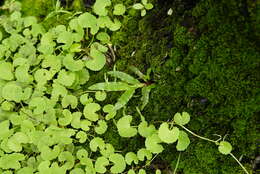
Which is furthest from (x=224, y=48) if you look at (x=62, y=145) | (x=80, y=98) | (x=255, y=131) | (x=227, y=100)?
(x=62, y=145)

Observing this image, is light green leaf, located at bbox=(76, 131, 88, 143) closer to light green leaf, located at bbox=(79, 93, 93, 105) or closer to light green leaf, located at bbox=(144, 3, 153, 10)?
light green leaf, located at bbox=(79, 93, 93, 105)

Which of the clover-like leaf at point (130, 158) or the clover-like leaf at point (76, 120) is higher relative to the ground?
the clover-like leaf at point (76, 120)

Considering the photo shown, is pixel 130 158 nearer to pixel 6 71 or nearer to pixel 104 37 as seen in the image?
pixel 104 37

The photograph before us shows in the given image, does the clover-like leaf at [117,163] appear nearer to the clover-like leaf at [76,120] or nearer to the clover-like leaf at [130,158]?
the clover-like leaf at [130,158]

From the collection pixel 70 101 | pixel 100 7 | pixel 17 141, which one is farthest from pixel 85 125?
pixel 100 7

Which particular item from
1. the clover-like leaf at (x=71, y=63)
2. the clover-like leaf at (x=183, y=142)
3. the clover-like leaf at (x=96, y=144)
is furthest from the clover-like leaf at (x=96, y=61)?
the clover-like leaf at (x=183, y=142)

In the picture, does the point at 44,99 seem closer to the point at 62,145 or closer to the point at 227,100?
the point at 62,145
